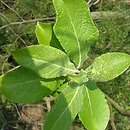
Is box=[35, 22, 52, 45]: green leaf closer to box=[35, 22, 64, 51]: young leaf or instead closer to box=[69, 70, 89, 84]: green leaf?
box=[35, 22, 64, 51]: young leaf

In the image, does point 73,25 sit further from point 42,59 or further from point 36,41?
point 36,41

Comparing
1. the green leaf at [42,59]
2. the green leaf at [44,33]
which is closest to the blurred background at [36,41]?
the green leaf at [44,33]

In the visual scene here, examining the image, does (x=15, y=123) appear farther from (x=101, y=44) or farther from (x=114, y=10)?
(x=114, y=10)

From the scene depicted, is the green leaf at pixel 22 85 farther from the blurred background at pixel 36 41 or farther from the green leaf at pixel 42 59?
the blurred background at pixel 36 41

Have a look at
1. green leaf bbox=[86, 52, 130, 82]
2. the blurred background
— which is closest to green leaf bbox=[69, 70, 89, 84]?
green leaf bbox=[86, 52, 130, 82]

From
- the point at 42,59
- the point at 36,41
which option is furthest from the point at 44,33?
the point at 36,41
